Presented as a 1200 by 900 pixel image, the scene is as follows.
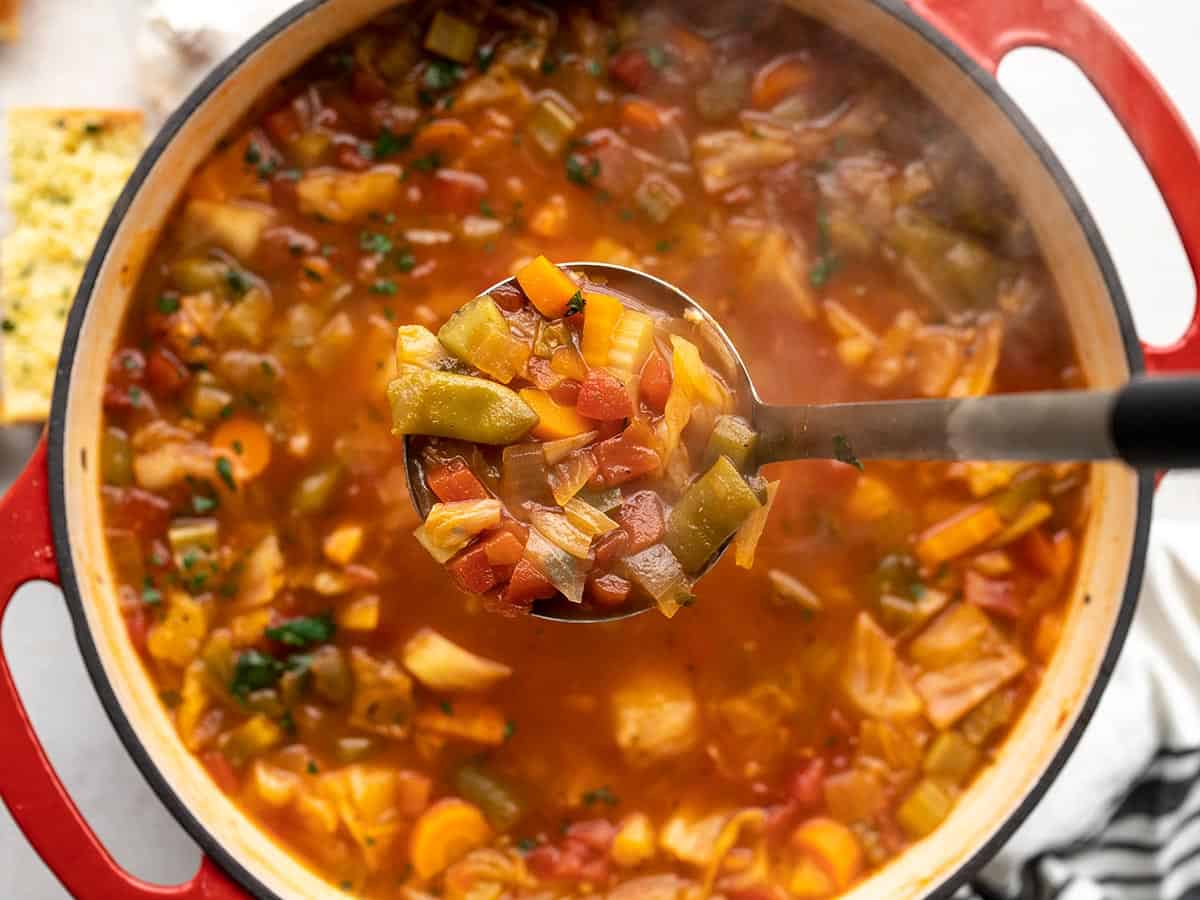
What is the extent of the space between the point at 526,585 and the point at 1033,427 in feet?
3.97

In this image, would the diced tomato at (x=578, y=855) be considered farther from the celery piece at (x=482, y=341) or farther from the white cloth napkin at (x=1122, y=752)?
the celery piece at (x=482, y=341)

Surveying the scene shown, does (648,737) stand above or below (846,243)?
below

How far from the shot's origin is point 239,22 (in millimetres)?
3596

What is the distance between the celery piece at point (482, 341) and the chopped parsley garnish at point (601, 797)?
1.34m

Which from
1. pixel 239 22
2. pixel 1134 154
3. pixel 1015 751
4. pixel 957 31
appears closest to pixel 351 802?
pixel 1015 751

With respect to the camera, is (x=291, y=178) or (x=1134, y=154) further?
(x=1134, y=154)

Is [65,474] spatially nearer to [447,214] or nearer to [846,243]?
[447,214]

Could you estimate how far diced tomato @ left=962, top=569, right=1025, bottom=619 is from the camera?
3.29m

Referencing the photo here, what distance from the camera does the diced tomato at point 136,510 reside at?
10.6 ft

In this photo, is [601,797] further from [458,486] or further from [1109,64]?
[1109,64]

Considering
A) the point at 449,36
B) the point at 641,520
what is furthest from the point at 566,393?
the point at 449,36

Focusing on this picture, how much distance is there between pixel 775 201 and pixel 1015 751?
66.8 inches

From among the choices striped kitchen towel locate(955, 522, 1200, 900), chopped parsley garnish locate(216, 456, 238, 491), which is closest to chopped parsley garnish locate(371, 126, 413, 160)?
chopped parsley garnish locate(216, 456, 238, 491)

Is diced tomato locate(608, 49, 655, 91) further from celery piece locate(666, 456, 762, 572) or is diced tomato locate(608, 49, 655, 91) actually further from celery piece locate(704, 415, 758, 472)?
celery piece locate(666, 456, 762, 572)
